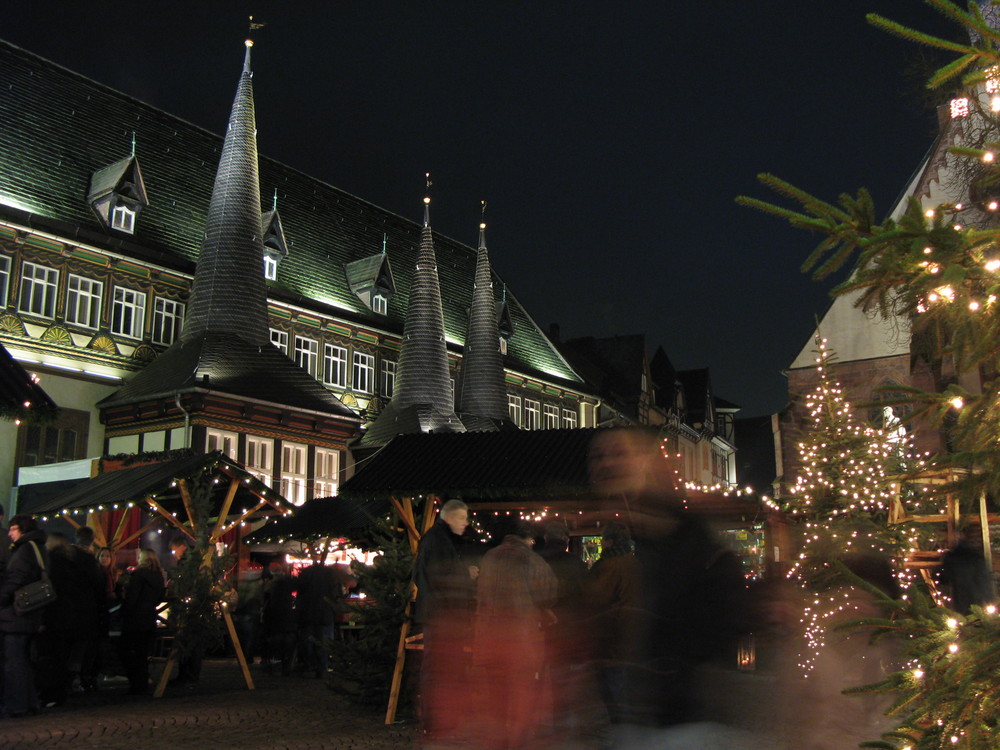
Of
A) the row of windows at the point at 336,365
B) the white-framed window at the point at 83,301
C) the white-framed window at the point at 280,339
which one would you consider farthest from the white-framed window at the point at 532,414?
the white-framed window at the point at 83,301

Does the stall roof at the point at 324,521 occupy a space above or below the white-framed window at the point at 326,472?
below

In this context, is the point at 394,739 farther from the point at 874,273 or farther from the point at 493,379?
the point at 493,379

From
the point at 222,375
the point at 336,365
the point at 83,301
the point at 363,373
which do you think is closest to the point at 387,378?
the point at 363,373

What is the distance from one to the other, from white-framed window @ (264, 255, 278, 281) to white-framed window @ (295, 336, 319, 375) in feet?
6.63

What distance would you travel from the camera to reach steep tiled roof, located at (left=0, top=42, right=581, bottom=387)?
24891mm

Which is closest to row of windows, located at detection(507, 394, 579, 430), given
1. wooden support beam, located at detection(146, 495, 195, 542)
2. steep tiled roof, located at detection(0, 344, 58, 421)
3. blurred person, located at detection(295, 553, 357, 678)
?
blurred person, located at detection(295, 553, 357, 678)

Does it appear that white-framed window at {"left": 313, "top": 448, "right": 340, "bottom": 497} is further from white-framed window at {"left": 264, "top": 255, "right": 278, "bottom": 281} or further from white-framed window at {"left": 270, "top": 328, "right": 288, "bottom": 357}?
white-framed window at {"left": 264, "top": 255, "right": 278, "bottom": 281}

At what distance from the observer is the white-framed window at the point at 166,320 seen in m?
26.3

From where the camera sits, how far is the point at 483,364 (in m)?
34.0

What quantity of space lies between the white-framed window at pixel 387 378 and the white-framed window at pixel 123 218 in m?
9.72


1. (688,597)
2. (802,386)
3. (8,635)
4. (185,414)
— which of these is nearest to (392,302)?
(185,414)

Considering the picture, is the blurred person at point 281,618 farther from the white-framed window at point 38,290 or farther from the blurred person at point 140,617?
the white-framed window at point 38,290

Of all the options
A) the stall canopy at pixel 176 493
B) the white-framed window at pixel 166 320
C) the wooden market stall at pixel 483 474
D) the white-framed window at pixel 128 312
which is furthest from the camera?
the white-framed window at pixel 166 320

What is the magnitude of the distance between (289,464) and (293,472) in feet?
1.24
